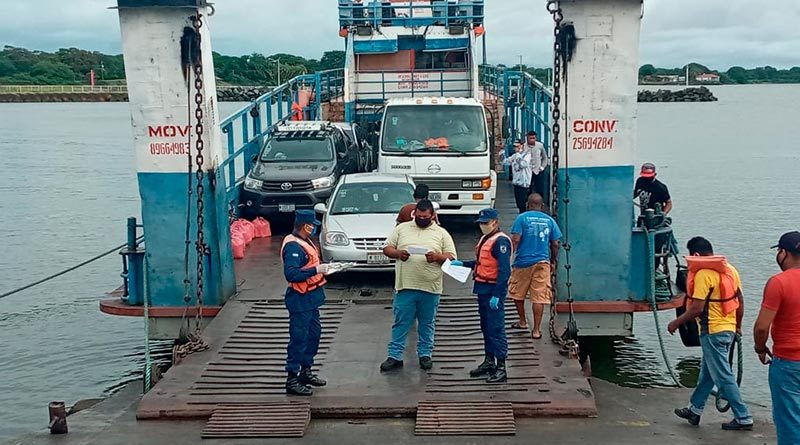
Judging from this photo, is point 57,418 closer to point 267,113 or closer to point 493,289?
point 493,289

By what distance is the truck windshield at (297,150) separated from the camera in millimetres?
17203

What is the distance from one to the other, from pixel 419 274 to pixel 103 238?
2137cm

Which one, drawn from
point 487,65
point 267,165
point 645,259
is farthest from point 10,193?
point 645,259

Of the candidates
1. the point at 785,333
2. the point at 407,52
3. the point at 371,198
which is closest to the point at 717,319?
the point at 785,333

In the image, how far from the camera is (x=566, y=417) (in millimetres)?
8359

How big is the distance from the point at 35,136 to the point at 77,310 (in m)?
63.6

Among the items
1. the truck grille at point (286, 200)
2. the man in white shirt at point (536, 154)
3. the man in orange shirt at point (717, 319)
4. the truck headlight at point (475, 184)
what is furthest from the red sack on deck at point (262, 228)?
the man in orange shirt at point (717, 319)

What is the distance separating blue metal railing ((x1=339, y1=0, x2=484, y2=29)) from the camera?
81.4ft

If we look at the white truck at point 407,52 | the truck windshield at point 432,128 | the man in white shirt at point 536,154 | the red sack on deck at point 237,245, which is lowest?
the red sack on deck at point 237,245

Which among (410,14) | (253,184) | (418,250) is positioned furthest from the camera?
(410,14)

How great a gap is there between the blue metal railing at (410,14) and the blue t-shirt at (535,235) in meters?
15.6

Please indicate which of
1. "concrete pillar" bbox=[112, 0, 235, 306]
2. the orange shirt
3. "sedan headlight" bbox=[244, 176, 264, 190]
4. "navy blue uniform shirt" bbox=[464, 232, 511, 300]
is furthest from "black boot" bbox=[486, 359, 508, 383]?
"sedan headlight" bbox=[244, 176, 264, 190]

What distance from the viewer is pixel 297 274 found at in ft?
27.9

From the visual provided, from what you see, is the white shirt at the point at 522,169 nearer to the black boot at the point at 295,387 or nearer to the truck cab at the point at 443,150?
the truck cab at the point at 443,150
